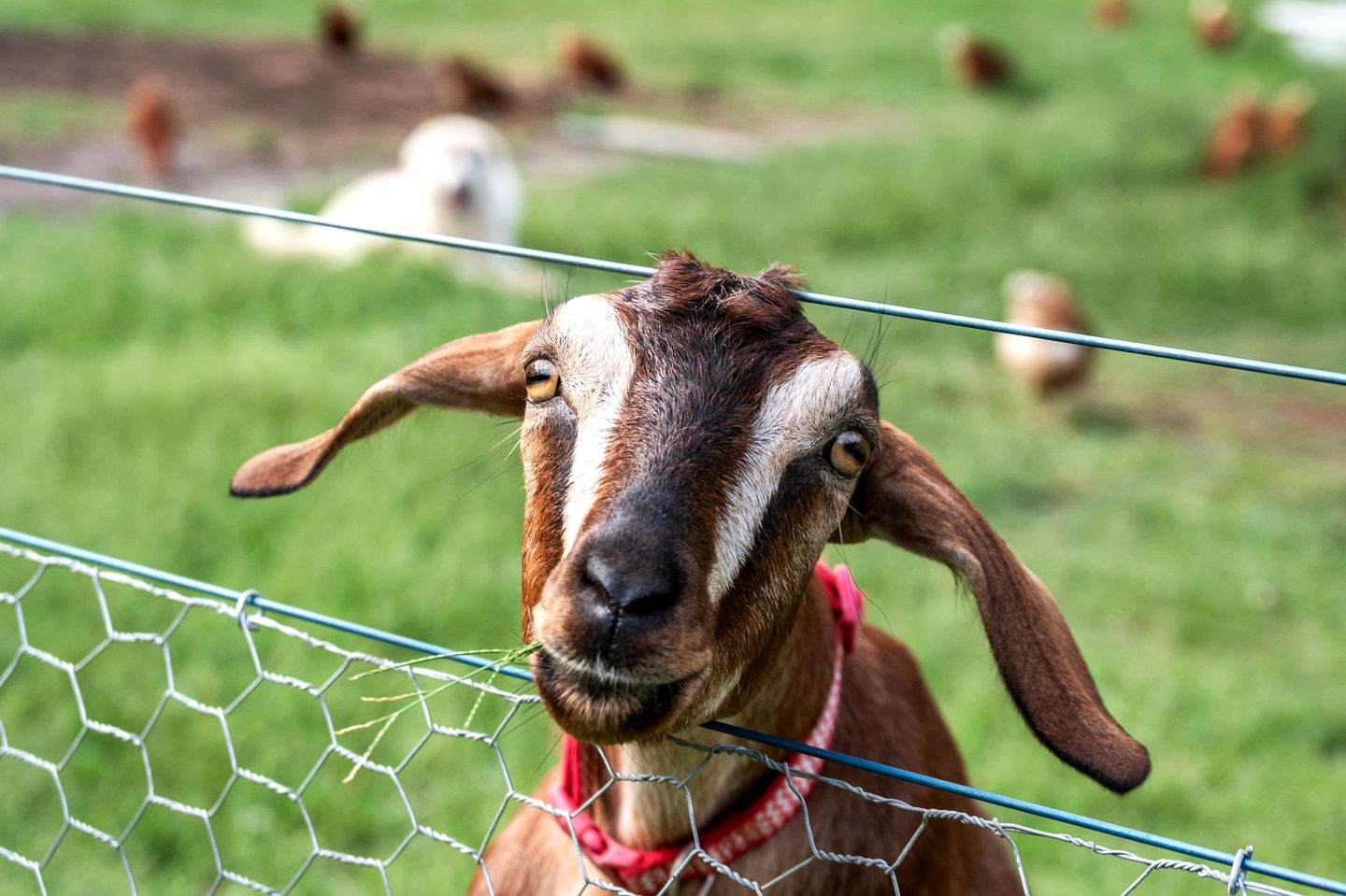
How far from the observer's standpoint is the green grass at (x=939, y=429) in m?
4.43

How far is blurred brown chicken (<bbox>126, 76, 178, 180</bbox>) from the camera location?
411 inches

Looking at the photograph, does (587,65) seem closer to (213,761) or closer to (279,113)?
(279,113)

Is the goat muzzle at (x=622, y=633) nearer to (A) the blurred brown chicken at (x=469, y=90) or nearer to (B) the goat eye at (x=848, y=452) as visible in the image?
(B) the goat eye at (x=848, y=452)

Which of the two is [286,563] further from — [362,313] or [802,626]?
[802,626]

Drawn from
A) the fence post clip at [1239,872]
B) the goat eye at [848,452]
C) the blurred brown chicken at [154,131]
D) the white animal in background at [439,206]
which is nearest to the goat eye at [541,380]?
the goat eye at [848,452]

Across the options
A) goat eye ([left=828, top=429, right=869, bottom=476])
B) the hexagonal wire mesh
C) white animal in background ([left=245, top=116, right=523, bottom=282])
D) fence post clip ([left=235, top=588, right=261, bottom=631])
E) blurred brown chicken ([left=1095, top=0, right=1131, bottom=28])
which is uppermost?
goat eye ([left=828, top=429, right=869, bottom=476])

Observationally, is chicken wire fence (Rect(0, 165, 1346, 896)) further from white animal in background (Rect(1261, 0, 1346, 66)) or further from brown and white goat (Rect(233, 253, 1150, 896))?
white animal in background (Rect(1261, 0, 1346, 66))

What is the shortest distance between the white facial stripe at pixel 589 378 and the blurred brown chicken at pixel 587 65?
12679 mm

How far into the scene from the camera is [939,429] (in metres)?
7.14

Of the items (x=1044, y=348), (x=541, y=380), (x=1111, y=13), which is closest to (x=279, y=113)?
(x=1044, y=348)

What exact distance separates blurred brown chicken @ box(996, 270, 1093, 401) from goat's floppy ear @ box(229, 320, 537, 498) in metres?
5.32

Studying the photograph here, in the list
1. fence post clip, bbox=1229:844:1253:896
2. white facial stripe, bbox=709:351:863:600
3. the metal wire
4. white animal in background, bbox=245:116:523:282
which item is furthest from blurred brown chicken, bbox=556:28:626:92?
fence post clip, bbox=1229:844:1253:896

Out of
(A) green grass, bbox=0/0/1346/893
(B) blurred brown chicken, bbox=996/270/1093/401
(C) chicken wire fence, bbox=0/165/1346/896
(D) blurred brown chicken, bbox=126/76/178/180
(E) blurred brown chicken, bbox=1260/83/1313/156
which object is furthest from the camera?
(E) blurred brown chicken, bbox=1260/83/1313/156

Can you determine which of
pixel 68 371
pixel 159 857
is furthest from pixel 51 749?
pixel 68 371
